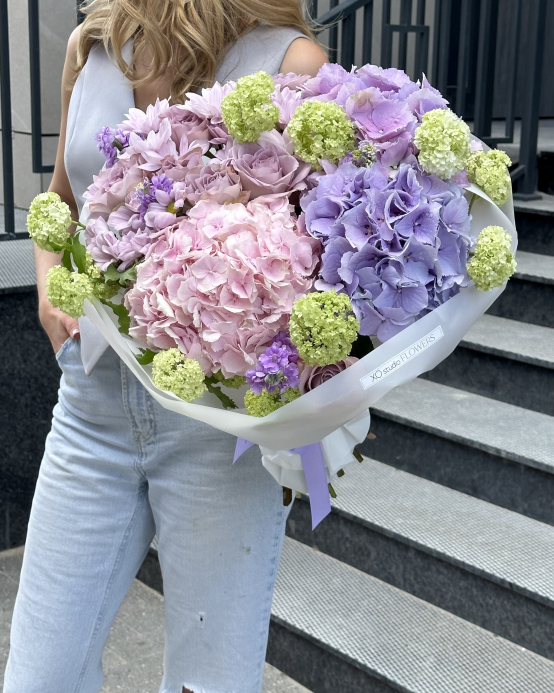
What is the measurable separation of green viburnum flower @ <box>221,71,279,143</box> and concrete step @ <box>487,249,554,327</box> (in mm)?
2375

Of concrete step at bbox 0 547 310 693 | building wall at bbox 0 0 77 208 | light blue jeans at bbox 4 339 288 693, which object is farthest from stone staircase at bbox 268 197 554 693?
building wall at bbox 0 0 77 208

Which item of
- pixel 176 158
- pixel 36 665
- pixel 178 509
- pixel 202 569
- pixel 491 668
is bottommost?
pixel 491 668

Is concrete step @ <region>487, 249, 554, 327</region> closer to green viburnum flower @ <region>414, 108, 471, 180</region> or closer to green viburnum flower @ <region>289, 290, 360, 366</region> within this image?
green viburnum flower @ <region>414, 108, 471, 180</region>

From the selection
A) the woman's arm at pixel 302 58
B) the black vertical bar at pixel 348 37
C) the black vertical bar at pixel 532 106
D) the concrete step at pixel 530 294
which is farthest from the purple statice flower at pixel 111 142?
the black vertical bar at pixel 532 106

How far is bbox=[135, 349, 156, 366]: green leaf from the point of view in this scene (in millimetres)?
1174

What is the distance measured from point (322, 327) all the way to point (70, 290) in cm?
35

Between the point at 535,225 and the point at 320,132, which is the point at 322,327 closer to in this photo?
the point at 320,132

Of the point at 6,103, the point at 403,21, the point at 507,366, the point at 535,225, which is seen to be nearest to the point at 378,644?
the point at 507,366

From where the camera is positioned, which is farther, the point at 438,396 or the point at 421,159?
the point at 438,396

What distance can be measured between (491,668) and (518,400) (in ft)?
3.66

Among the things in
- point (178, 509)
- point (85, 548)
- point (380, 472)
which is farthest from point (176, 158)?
point (380, 472)

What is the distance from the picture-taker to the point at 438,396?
320 cm

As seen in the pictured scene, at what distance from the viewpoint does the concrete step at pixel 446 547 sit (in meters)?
2.36

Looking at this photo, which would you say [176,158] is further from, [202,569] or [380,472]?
[380,472]
